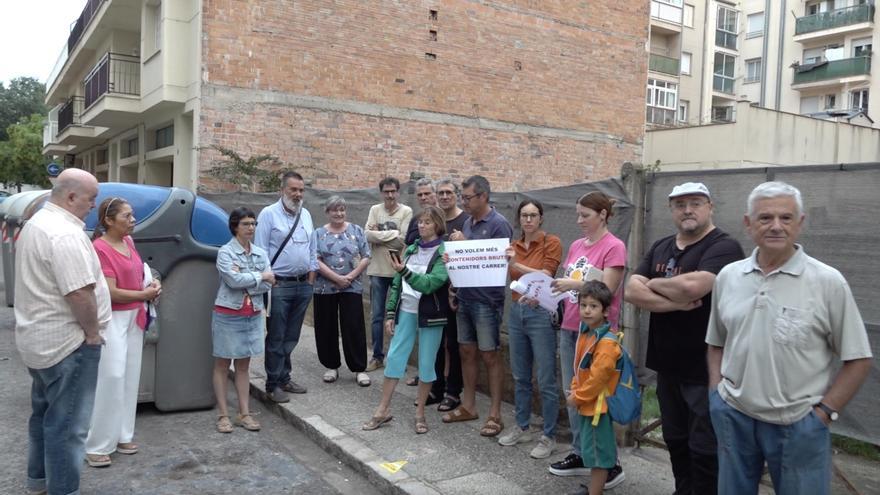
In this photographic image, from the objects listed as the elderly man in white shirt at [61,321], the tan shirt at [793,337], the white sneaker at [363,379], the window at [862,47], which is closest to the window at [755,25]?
the window at [862,47]

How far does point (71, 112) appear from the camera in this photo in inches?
975

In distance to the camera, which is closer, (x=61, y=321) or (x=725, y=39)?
(x=61, y=321)

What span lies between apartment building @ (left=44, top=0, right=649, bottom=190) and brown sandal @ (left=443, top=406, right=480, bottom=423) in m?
10.7

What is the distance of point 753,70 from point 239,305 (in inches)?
1717

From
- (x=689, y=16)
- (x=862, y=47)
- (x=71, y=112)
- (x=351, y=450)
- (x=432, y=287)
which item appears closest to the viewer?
(x=351, y=450)

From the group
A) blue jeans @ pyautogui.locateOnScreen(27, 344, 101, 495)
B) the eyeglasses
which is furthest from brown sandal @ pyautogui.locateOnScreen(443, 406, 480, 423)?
the eyeglasses

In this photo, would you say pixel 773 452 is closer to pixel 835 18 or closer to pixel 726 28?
pixel 835 18

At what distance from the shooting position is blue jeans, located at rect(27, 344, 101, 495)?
4.05m

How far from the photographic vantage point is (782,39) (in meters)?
40.8

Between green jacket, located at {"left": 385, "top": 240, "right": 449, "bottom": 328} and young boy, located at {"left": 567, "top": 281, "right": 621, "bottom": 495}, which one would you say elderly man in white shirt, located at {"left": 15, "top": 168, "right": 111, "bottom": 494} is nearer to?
green jacket, located at {"left": 385, "top": 240, "right": 449, "bottom": 328}

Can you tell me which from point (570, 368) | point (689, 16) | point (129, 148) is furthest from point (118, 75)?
point (689, 16)

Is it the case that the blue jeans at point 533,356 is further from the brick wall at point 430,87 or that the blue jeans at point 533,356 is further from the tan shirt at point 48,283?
the brick wall at point 430,87

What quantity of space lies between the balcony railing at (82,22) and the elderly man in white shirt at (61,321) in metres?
17.7

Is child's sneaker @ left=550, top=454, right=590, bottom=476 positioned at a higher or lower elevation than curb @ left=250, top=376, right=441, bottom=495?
higher
